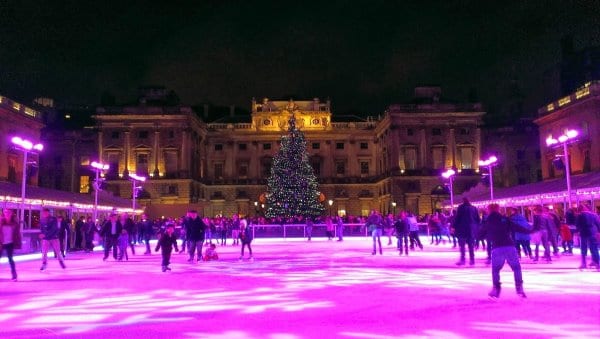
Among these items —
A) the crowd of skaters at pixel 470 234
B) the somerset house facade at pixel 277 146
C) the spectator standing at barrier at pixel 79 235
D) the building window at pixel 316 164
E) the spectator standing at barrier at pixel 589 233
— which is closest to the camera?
the crowd of skaters at pixel 470 234

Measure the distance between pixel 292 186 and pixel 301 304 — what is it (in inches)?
1363

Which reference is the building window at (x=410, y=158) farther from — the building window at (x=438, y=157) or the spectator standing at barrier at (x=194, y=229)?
the spectator standing at barrier at (x=194, y=229)

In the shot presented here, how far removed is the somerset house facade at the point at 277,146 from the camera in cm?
6091

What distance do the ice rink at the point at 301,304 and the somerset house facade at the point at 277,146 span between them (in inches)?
1630

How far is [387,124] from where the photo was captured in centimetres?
6412

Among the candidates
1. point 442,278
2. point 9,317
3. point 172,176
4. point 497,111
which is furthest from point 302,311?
point 497,111

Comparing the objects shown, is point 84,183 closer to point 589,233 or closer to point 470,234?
point 470,234

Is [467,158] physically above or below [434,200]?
above

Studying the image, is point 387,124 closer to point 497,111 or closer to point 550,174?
point 497,111

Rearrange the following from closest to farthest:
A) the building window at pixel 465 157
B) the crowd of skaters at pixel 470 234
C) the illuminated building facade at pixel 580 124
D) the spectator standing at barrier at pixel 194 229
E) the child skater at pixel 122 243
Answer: the crowd of skaters at pixel 470 234
the spectator standing at barrier at pixel 194 229
the child skater at pixel 122 243
the illuminated building facade at pixel 580 124
the building window at pixel 465 157

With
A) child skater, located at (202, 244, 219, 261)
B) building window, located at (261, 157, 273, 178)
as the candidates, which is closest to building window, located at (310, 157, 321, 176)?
building window, located at (261, 157, 273, 178)

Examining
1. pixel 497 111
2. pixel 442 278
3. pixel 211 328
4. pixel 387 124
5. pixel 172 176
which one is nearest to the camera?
pixel 211 328

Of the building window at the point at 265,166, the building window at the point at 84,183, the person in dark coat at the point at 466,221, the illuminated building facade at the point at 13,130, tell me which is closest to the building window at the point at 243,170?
the building window at the point at 265,166

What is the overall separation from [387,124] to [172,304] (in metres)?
57.6
